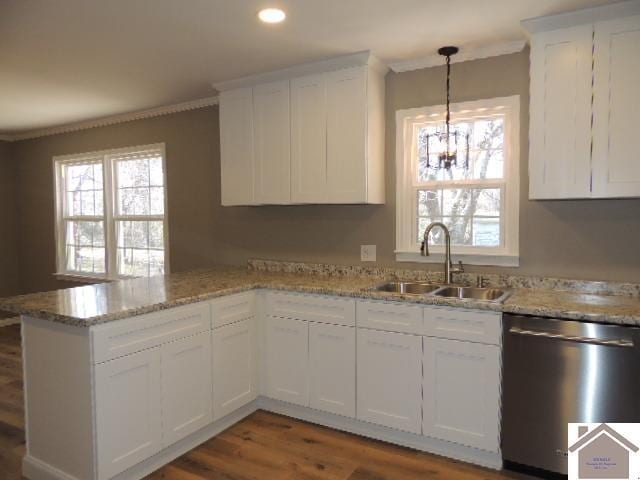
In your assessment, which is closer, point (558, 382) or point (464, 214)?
point (558, 382)

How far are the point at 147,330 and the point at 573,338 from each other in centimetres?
206

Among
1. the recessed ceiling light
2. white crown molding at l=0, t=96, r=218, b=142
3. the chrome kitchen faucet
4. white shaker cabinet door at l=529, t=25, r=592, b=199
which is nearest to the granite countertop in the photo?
the chrome kitchen faucet

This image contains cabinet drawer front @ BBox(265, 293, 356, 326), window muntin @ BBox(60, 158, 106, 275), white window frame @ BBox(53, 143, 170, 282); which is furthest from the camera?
window muntin @ BBox(60, 158, 106, 275)

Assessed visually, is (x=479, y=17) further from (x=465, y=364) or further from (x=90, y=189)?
(x=90, y=189)

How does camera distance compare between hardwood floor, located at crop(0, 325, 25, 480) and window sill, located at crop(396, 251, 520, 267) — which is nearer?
hardwood floor, located at crop(0, 325, 25, 480)

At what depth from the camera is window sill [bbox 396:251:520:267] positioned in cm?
288

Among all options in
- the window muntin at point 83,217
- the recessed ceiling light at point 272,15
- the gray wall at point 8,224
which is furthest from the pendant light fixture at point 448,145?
the gray wall at point 8,224

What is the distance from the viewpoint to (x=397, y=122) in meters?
3.21

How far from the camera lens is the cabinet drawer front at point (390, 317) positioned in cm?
256

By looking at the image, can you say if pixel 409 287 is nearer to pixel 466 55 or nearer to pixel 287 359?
pixel 287 359

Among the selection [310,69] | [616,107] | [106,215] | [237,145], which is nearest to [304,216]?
[237,145]

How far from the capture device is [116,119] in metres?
4.75

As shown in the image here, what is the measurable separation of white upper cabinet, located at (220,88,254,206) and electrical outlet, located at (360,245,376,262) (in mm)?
947

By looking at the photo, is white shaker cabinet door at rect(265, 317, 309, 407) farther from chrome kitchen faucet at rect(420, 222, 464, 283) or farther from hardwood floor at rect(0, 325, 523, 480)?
chrome kitchen faucet at rect(420, 222, 464, 283)
